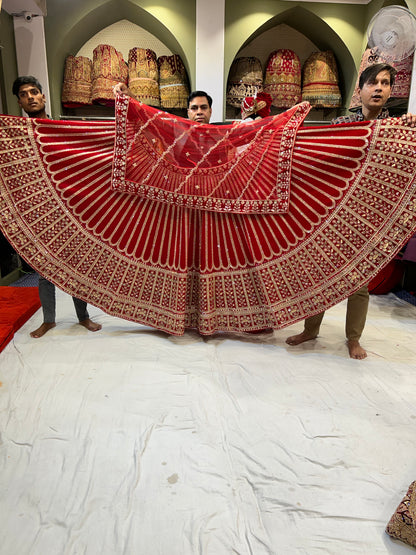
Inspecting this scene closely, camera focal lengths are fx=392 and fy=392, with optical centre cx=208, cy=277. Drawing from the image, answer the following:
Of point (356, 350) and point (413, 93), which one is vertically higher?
point (413, 93)

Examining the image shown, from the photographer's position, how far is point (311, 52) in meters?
4.31

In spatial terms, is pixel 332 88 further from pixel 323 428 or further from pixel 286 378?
pixel 323 428

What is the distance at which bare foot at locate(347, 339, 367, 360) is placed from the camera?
76.4 inches

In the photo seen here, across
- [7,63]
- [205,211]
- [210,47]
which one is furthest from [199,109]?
[7,63]

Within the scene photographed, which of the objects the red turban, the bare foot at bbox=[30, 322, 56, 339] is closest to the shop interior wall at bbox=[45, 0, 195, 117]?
the red turban

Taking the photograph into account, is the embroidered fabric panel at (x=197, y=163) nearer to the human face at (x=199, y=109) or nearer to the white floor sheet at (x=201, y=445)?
the human face at (x=199, y=109)

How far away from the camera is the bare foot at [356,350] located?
194 centimetres

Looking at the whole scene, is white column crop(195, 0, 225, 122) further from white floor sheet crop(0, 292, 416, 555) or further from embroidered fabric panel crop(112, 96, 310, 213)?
white floor sheet crop(0, 292, 416, 555)

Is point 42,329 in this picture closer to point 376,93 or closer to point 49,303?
point 49,303

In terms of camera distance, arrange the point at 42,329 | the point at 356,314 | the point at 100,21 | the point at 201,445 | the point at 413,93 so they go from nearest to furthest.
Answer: the point at 201,445 < the point at 356,314 < the point at 42,329 < the point at 413,93 < the point at 100,21

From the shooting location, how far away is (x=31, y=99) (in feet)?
6.69

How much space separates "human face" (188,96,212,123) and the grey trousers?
1256 millimetres

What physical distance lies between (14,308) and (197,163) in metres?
1.42

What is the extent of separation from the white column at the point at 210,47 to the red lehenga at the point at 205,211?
88.6 inches
